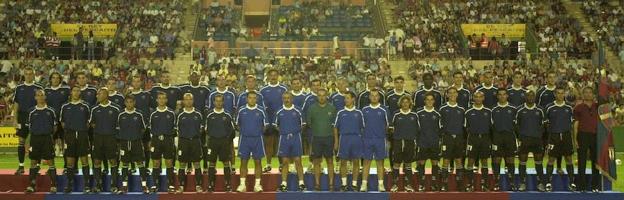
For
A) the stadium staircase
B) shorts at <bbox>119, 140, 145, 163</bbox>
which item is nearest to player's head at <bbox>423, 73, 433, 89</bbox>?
shorts at <bbox>119, 140, 145, 163</bbox>

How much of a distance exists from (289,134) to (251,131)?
722 millimetres

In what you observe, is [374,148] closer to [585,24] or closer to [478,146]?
[478,146]

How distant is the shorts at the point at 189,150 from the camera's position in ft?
53.0

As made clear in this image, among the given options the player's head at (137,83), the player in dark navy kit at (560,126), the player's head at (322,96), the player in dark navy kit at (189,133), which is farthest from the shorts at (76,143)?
the player in dark navy kit at (560,126)

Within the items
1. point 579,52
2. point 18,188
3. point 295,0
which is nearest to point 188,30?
point 295,0

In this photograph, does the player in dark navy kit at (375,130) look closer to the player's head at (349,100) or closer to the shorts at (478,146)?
the player's head at (349,100)

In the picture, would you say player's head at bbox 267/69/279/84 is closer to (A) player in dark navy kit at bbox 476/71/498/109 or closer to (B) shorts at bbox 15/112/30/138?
(A) player in dark navy kit at bbox 476/71/498/109

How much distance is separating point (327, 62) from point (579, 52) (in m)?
10.8

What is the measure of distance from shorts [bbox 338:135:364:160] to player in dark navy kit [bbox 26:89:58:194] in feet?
17.9

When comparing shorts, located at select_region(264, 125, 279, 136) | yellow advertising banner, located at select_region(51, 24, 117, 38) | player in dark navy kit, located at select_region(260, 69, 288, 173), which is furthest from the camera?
yellow advertising banner, located at select_region(51, 24, 117, 38)

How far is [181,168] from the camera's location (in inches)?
647

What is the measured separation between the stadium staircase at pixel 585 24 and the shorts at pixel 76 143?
85.3 feet

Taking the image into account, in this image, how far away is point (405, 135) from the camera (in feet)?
53.1

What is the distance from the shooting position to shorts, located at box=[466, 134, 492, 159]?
640 inches
